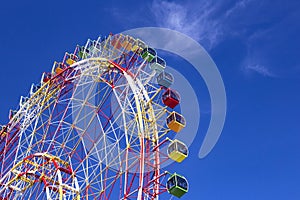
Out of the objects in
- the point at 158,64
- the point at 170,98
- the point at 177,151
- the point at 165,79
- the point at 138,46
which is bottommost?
the point at 177,151

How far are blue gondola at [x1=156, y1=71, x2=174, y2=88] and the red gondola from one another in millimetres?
798

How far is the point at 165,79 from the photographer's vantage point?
23.2m

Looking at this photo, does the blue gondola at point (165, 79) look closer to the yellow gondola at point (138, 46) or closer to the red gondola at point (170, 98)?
the red gondola at point (170, 98)

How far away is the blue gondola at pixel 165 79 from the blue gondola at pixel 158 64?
759 millimetres

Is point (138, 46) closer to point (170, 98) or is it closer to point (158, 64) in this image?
point (158, 64)

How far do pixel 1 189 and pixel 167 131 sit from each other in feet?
33.4

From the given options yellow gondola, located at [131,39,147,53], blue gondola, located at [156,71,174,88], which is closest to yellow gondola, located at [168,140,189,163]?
blue gondola, located at [156,71,174,88]

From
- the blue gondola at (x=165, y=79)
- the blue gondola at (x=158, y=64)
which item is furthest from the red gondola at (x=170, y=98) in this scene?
the blue gondola at (x=158, y=64)

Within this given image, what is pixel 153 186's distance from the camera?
791 inches

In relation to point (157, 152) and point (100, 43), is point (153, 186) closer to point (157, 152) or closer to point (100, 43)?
point (157, 152)

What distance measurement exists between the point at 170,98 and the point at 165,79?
1.41 metres

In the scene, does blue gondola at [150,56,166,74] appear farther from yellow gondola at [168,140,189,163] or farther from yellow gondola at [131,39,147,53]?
yellow gondola at [168,140,189,163]

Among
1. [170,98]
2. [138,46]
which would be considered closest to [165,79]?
[170,98]

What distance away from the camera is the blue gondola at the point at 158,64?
956 inches
